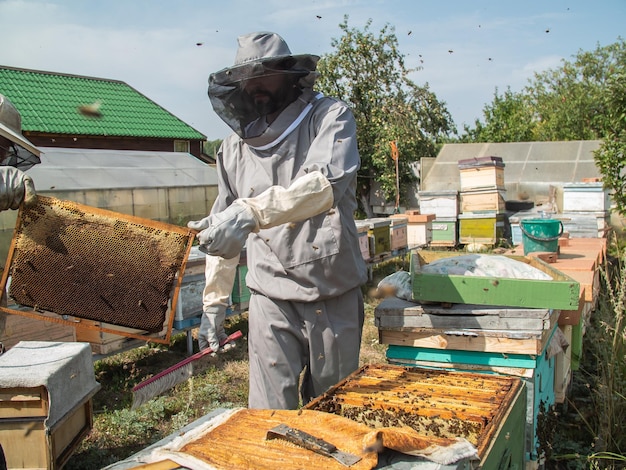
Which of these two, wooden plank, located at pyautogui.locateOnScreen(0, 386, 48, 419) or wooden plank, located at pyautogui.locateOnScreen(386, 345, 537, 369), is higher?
wooden plank, located at pyautogui.locateOnScreen(386, 345, 537, 369)

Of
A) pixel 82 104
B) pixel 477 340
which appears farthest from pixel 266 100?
pixel 82 104

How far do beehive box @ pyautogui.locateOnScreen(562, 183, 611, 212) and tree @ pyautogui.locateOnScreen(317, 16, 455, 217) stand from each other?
650cm

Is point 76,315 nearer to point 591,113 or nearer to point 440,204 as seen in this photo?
point 440,204

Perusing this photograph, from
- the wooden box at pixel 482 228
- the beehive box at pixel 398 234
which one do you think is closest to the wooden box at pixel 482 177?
the wooden box at pixel 482 228

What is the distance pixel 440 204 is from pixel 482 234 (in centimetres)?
114

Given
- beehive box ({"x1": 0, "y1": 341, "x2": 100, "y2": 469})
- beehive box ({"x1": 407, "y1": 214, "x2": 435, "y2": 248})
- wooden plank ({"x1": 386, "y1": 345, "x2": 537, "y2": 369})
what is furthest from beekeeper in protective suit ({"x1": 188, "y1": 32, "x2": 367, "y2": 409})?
beehive box ({"x1": 407, "y1": 214, "x2": 435, "y2": 248})

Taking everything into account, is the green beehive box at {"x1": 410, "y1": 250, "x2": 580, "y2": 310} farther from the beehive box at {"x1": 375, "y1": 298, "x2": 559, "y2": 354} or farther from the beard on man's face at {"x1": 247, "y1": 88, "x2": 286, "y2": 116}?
the beard on man's face at {"x1": 247, "y1": 88, "x2": 286, "y2": 116}

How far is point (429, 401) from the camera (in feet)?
6.01

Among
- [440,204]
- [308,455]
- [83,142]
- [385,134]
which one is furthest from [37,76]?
[308,455]

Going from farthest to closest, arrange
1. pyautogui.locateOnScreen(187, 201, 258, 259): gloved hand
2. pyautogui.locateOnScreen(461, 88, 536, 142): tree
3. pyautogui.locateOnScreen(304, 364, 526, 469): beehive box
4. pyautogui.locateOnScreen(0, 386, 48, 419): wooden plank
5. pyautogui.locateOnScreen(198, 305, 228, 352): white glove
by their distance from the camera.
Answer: pyautogui.locateOnScreen(461, 88, 536, 142): tree
pyautogui.locateOnScreen(0, 386, 48, 419): wooden plank
pyautogui.locateOnScreen(198, 305, 228, 352): white glove
pyautogui.locateOnScreen(187, 201, 258, 259): gloved hand
pyautogui.locateOnScreen(304, 364, 526, 469): beehive box

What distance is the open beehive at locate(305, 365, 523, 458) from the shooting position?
1.64 meters

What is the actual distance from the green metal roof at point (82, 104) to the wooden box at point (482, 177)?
9451 millimetres

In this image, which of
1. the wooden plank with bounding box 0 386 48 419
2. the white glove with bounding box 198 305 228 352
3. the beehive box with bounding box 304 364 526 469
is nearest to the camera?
the beehive box with bounding box 304 364 526 469

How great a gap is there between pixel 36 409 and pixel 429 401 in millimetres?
2072
